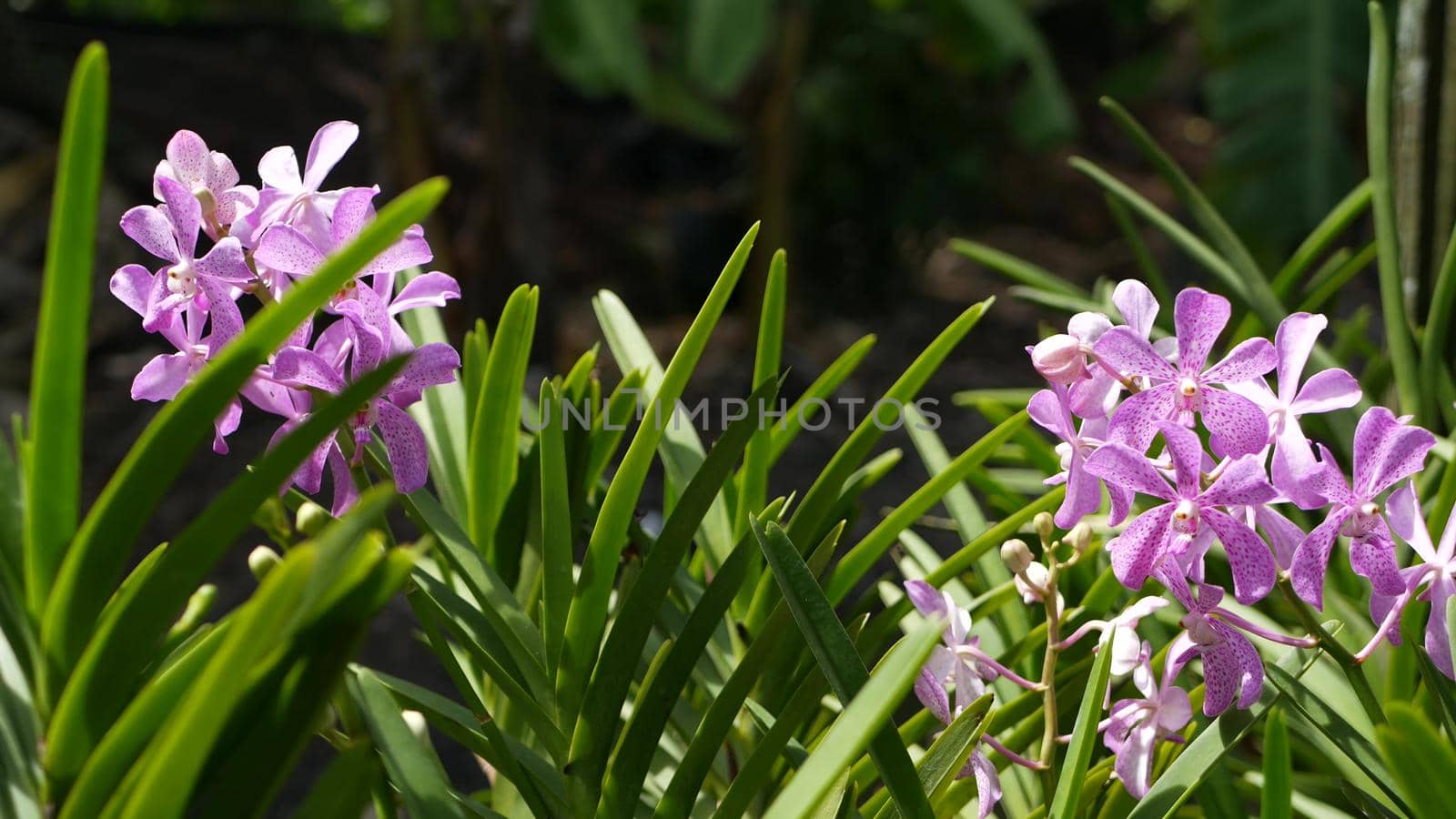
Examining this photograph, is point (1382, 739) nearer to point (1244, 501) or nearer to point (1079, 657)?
point (1244, 501)

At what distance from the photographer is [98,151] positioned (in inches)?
13.4

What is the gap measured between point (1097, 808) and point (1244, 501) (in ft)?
0.64

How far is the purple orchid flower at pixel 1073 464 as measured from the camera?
433 millimetres

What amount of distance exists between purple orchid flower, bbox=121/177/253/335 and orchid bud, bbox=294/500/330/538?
74 mm

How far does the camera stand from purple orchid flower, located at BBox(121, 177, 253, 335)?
445 millimetres

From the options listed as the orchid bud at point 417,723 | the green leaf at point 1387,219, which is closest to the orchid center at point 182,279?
the orchid bud at point 417,723

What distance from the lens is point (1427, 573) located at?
43cm

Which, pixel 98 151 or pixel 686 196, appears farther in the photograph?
pixel 686 196

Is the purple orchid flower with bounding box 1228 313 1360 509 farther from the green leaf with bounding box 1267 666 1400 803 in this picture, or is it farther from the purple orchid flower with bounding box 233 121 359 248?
the purple orchid flower with bounding box 233 121 359 248

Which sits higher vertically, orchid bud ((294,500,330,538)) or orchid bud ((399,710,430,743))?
orchid bud ((294,500,330,538))

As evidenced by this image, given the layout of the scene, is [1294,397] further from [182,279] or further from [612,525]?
[182,279]

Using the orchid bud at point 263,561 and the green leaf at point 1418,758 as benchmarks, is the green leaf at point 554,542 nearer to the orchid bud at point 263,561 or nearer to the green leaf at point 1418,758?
the orchid bud at point 263,561

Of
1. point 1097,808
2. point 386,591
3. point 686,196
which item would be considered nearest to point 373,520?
point 386,591

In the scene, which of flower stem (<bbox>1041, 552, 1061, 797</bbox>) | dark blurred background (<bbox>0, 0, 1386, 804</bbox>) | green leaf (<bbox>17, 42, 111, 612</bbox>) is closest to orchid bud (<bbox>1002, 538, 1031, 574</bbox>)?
flower stem (<bbox>1041, 552, 1061, 797</bbox>)
